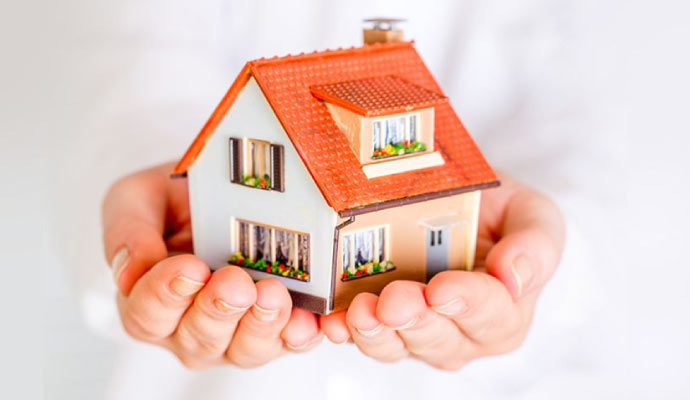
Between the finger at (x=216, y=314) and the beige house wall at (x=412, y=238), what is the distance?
0.25 metres

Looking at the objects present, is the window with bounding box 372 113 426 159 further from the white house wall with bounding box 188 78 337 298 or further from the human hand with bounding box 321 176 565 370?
the human hand with bounding box 321 176 565 370

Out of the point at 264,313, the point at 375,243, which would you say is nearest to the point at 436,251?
the point at 375,243

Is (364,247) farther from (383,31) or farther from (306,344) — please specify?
(383,31)

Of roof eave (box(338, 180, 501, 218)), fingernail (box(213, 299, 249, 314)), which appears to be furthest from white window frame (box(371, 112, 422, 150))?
fingernail (box(213, 299, 249, 314))

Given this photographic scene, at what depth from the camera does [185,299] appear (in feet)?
6.33

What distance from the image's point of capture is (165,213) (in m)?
2.47

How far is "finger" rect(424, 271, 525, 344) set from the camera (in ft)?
6.06

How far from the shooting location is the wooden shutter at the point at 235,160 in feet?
6.78

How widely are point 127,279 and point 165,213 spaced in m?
0.38

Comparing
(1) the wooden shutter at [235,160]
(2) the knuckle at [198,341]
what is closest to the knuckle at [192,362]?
(2) the knuckle at [198,341]

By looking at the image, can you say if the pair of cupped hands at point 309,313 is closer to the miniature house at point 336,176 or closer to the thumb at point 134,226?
the thumb at point 134,226

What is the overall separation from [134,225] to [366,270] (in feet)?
1.93

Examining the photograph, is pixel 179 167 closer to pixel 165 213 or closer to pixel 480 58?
pixel 165 213

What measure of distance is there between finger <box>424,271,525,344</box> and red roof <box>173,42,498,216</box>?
8.2 inches
